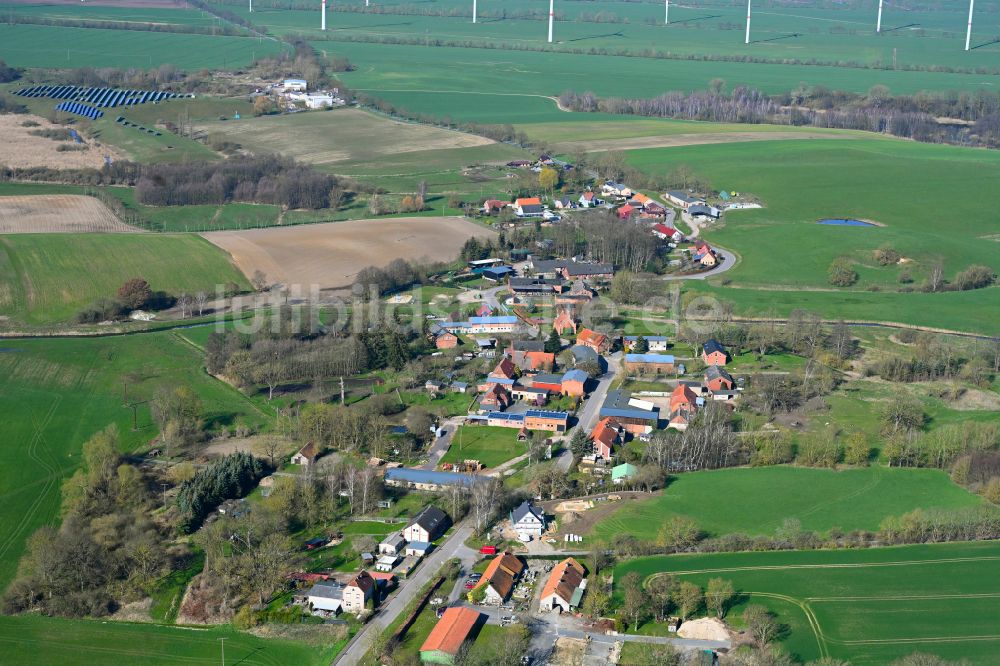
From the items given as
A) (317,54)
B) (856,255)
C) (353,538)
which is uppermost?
(317,54)

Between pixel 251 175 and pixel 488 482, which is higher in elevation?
pixel 251 175

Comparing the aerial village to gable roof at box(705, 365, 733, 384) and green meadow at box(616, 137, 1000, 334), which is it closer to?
gable roof at box(705, 365, 733, 384)

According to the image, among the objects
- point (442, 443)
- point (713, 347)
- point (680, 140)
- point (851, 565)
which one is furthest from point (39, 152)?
point (851, 565)

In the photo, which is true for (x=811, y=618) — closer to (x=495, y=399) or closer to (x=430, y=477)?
(x=430, y=477)

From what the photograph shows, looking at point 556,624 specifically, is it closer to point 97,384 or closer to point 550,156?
point 97,384

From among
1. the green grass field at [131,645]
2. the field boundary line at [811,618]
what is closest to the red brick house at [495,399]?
the field boundary line at [811,618]

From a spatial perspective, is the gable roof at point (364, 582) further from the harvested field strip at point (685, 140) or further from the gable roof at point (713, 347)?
the harvested field strip at point (685, 140)

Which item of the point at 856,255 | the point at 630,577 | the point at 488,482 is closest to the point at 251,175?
the point at 856,255
